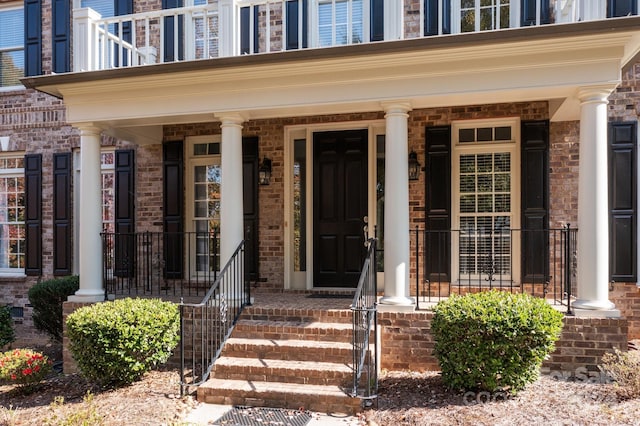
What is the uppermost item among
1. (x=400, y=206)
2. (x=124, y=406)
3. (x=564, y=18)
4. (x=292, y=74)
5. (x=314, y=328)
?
(x=564, y=18)

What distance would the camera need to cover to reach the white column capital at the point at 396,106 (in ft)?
19.0

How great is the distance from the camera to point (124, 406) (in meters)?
5.04

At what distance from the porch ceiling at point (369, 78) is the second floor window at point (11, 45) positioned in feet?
11.1

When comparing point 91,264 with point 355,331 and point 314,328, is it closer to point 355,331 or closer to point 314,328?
point 314,328

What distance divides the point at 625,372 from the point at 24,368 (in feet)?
20.9

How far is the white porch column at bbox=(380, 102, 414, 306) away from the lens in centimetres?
582

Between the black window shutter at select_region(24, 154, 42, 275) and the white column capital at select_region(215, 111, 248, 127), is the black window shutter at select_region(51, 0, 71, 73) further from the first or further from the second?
the white column capital at select_region(215, 111, 248, 127)

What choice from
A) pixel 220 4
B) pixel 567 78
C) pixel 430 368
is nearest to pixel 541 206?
pixel 567 78

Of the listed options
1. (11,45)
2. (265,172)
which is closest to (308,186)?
(265,172)

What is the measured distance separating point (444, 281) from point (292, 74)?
11.8ft

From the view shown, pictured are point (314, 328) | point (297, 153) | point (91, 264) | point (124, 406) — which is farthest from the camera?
point (297, 153)

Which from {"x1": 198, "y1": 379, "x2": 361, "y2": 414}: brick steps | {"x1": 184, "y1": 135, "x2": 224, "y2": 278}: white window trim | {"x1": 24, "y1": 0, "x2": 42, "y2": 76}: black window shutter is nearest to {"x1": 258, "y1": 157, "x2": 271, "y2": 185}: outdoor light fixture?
{"x1": 184, "y1": 135, "x2": 224, "y2": 278}: white window trim

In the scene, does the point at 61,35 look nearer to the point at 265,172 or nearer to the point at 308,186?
the point at 265,172

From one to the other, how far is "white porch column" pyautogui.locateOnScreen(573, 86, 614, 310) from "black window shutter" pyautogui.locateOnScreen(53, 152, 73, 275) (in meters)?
8.01
